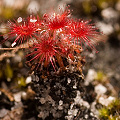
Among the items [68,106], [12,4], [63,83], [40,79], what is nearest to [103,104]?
[68,106]

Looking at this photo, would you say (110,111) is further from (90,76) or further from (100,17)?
(100,17)

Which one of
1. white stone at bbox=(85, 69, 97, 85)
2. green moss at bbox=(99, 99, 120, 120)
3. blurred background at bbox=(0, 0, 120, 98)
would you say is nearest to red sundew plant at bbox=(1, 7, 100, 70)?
green moss at bbox=(99, 99, 120, 120)

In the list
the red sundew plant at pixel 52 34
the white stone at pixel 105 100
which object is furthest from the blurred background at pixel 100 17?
the red sundew plant at pixel 52 34

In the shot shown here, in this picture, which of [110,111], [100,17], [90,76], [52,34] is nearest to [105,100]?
[110,111]

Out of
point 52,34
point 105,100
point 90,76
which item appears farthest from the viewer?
point 90,76

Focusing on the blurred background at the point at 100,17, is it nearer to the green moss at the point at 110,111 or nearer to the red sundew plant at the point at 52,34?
the green moss at the point at 110,111

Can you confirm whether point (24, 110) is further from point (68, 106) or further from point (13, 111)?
point (68, 106)

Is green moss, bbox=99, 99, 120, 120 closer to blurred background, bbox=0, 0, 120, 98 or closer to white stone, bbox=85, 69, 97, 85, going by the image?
white stone, bbox=85, 69, 97, 85

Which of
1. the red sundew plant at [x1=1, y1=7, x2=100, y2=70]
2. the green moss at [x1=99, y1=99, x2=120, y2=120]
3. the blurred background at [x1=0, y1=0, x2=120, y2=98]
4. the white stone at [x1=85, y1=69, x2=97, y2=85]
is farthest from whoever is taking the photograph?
the blurred background at [x1=0, y1=0, x2=120, y2=98]

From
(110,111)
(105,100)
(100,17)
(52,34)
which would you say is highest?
(100,17)

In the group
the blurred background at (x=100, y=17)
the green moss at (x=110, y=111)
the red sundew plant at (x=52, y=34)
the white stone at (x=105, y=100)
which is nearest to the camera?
the red sundew plant at (x=52, y=34)

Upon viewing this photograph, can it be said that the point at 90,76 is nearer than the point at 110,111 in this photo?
No
